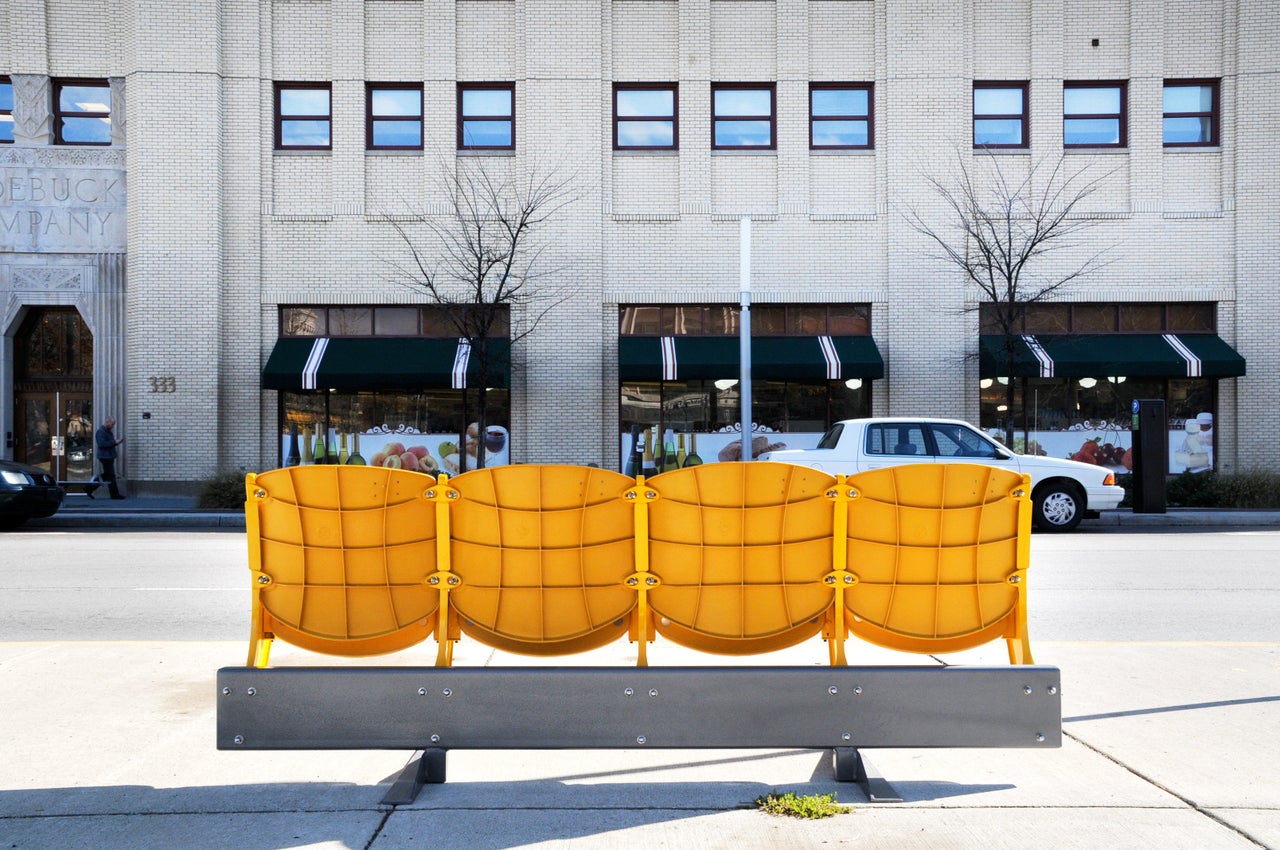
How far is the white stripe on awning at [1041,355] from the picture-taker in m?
21.9

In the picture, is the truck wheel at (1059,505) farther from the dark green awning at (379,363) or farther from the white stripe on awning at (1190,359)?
the dark green awning at (379,363)

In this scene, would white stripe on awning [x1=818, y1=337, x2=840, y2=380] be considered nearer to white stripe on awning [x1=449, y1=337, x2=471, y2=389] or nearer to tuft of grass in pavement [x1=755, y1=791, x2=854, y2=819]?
white stripe on awning [x1=449, y1=337, x2=471, y2=389]

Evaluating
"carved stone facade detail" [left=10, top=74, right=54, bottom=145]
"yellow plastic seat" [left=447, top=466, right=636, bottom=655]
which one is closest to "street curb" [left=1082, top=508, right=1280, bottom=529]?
"yellow plastic seat" [left=447, top=466, right=636, bottom=655]

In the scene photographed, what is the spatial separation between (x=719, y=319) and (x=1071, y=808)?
778 inches

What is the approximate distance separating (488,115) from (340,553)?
21094mm

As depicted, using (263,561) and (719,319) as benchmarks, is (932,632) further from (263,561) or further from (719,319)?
(719,319)

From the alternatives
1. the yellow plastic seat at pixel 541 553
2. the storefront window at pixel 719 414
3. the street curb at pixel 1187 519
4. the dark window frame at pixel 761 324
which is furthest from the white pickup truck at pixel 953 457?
the yellow plastic seat at pixel 541 553

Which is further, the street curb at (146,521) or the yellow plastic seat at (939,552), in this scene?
the street curb at (146,521)

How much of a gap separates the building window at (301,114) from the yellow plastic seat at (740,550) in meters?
21.9

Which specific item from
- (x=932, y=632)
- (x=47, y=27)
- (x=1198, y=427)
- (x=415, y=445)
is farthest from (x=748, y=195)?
(x=932, y=632)

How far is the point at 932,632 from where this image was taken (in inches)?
162

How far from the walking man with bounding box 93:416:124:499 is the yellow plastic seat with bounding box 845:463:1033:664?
2131cm

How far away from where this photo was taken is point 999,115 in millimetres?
23703

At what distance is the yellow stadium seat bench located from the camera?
155 inches
